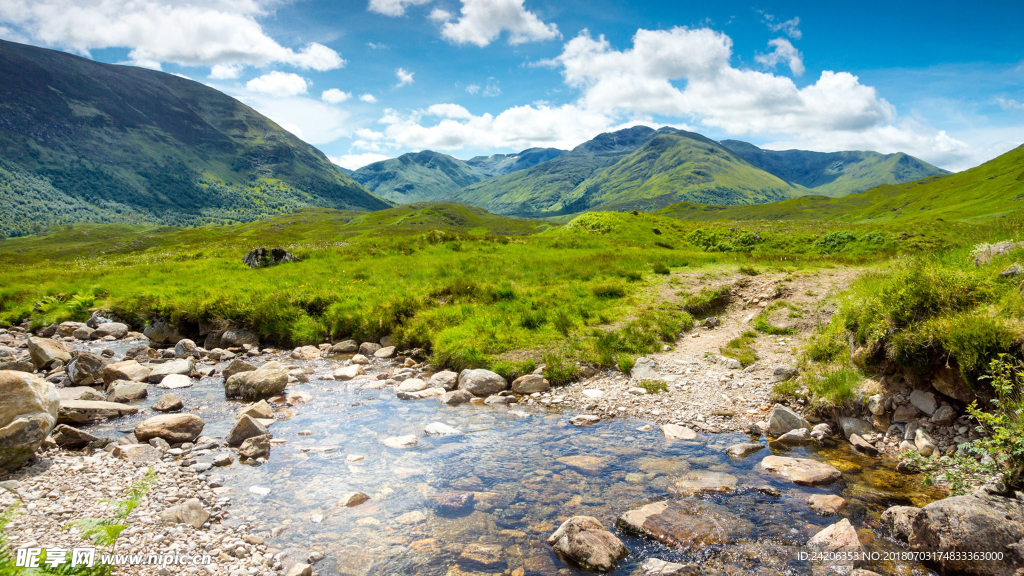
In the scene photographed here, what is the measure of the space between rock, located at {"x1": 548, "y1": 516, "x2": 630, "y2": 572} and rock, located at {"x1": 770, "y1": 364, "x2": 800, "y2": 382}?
27.3ft

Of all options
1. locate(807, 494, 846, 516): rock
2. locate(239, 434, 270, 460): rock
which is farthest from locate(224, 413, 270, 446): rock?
locate(807, 494, 846, 516): rock

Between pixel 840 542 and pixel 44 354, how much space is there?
72.6ft

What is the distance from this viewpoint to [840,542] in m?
6.52

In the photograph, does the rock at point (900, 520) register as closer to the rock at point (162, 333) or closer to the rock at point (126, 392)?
the rock at point (126, 392)

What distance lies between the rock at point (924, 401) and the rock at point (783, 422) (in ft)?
6.60

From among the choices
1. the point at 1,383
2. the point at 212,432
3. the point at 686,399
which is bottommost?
the point at 212,432

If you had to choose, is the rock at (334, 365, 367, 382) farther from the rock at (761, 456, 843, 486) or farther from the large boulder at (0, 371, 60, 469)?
the rock at (761, 456, 843, 486)

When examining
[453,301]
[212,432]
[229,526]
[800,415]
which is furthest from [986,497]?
[453,301]

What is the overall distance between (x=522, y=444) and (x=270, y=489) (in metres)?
5.11

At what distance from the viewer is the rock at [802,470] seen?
828cm

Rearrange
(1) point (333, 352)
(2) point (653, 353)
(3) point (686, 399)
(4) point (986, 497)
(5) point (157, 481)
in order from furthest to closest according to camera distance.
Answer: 1. (1) point (333, 352)
2. (2) point (653, 353)
3. (3) point (686, 399)
4. (5) point (157, 481)
5. (4) point (986, 497)

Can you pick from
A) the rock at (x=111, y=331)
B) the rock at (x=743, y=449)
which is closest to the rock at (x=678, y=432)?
the rock at (x=743, y=449)

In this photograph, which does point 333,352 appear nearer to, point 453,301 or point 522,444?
point 453,301

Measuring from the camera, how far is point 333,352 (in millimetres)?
18688
